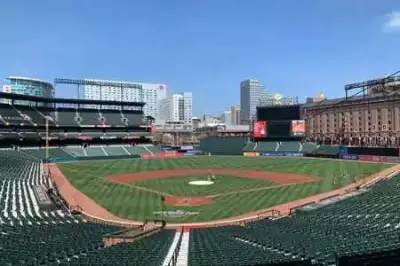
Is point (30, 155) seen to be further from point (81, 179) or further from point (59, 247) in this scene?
point (59, 247)

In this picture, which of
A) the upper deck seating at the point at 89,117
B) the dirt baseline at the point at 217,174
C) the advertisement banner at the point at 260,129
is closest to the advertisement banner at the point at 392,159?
the dirt baseline at the point at 217,174

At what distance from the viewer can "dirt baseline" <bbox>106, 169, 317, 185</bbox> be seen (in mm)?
58319

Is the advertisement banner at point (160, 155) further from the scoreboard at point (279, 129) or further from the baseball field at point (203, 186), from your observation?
the baseball field at point (203, 186)

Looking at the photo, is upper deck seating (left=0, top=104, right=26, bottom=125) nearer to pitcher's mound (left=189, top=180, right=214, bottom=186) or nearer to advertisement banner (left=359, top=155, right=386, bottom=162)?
pitcher's mound (left=189, top=180, right=214, bottom=186)

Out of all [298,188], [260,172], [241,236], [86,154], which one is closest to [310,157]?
[260,172]

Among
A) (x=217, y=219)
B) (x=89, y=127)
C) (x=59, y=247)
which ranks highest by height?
(x=89, y=127)

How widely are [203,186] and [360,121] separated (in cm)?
9630

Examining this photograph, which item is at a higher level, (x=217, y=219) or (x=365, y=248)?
(x=365, y=248)

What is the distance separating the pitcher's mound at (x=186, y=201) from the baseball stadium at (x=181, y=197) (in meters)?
0.11

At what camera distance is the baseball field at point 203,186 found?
126ft

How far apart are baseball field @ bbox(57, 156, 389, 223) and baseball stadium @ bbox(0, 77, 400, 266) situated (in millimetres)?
177

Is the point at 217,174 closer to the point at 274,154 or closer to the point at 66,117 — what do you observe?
the point at 274,154

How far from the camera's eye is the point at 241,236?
2212 cm

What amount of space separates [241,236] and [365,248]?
28.9 feet
